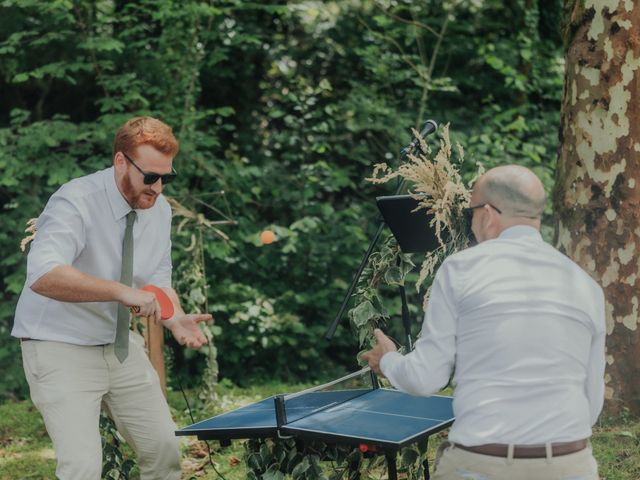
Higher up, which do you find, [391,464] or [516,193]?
[516,193]

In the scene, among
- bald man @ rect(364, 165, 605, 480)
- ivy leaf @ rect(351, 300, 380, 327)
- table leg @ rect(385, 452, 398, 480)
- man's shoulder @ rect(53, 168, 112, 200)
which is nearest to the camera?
bald man @ rect(364, 165, 605, 480)

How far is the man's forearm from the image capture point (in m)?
3.35

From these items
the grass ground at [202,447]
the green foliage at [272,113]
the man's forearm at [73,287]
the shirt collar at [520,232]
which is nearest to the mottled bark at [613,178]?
the grass ground at [202,447]

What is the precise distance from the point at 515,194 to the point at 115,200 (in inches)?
70.8

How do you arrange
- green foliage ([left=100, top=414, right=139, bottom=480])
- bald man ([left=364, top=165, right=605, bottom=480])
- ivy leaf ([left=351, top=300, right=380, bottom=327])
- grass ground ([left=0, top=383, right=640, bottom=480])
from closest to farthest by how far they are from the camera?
bald man ([left=364, top=165, right=605, bottom=480]) → ivy leaf ([left=351, top=300, right=380, bottom=327]) → green foliage ([left=100, top=414, right=139, bottom=480]) → grass ground ([left=0, top=383, right=640, bottom=480])

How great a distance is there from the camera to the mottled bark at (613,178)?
508 centimetres

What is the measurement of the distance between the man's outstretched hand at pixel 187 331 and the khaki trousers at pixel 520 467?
4.54ft

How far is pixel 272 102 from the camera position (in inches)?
388

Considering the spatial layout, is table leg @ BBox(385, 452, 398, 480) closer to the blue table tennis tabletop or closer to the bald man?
the blue table tennis tabletop

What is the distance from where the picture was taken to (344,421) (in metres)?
3.38

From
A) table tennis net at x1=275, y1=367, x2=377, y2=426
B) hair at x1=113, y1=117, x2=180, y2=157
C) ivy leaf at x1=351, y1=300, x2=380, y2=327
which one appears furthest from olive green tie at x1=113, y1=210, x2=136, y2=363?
ivy leaf at x1=351, y1=300, x2=380, y2=327

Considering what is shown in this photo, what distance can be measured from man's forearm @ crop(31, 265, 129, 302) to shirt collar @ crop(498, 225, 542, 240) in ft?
4.84

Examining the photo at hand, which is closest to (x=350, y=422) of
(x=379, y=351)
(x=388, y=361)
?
(x=379, y=351)

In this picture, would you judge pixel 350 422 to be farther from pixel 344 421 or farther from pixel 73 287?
pixel 73 287
